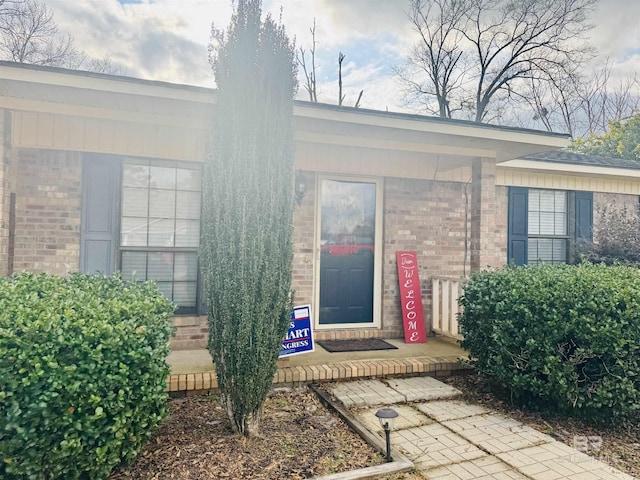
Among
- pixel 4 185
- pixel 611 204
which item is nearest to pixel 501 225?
pixel 611 204

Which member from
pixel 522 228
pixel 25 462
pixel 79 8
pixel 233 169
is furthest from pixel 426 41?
pixel 25 462

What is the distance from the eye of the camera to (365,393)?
389cm

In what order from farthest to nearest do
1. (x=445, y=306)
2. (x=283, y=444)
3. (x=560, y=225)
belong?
(x=560, y=225) < (x=445, y=306) < (x=283, y=444)

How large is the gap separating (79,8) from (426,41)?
47.7 ft

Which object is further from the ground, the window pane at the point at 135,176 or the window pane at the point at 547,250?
the window pane at the point at 135,176

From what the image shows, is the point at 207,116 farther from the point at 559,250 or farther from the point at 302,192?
the point at 559,250

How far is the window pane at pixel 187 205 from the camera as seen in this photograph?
4816mm

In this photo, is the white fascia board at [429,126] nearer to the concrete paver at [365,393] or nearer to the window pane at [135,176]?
the window pane at [135,176]

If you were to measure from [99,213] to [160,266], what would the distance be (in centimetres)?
83

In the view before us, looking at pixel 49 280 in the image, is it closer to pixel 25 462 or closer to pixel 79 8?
pixel 25 462

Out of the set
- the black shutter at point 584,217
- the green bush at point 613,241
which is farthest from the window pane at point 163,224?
the black shutter at point 584,217

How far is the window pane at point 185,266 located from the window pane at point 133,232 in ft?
1.31

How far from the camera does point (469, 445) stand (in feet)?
9.83

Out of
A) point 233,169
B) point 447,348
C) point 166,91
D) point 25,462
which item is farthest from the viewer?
point 447,348
